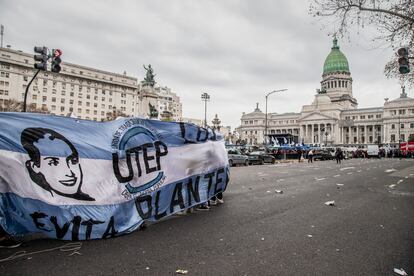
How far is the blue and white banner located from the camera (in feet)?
14.7

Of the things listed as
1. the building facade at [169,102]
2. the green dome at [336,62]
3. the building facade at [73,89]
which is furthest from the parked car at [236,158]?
the green dome at [336,62]

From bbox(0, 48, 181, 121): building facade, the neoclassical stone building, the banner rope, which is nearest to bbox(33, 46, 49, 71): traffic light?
the banner rope

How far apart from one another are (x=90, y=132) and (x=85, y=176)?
80 cm

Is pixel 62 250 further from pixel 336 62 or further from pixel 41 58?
pixel 336 62

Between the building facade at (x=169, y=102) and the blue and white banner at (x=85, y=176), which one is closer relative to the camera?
the blue and white banner at (x=85, y=176)

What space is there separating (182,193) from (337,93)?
13913cm

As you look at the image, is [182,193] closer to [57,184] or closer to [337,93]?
[57,184]

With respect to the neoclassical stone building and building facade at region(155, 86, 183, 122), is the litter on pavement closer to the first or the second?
the neoclassical stone building

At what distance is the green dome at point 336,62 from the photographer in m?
128

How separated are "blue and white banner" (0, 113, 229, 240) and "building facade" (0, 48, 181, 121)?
78.3 m

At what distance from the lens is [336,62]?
128 metres

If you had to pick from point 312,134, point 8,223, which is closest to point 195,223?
point 8,223

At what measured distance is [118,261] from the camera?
3.83 meters

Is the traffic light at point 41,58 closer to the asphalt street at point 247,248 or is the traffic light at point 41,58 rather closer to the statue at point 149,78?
the asphalt street at point 247,248
